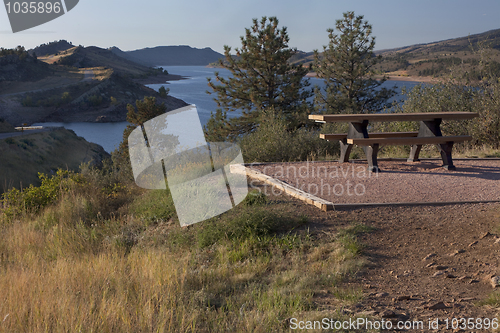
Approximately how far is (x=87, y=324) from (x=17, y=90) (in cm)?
9476

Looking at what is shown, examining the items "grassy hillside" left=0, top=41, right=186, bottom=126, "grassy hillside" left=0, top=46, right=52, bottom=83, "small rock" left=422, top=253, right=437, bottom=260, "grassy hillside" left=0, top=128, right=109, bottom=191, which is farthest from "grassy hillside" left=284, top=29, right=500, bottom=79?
"grassy hillside" left=0, top=46, right=52, bottom=83

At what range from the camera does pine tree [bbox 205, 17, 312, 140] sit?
59.1 ft

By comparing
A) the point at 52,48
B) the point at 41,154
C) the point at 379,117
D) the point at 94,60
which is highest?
the point at 52,48

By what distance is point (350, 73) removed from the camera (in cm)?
2277

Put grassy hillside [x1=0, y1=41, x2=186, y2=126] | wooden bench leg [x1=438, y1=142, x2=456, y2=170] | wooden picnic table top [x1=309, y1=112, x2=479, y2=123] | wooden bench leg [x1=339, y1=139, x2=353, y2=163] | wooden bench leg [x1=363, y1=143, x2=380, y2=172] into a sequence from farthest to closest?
grassy hillside [x1=0, y1=41, x2=186, y2=126] → wooden bench leg [x1=339, y1=139, x2=353, y2=163] → wooden bench leg [x1=438, y1=142, x2=456, y2=170] → wooden bench leg [x1=363, y1=143, x2=380, y2=172] → wooden picnic table top [x1=309, y1=112, x2=479, y2=123]

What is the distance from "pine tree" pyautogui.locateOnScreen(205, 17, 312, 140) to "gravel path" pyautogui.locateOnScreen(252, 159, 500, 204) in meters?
11.7

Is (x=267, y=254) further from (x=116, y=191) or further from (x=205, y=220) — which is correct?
(x=116, y=191)

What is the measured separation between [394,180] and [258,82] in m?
14.0

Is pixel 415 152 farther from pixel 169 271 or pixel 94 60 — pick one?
pixel 94 60

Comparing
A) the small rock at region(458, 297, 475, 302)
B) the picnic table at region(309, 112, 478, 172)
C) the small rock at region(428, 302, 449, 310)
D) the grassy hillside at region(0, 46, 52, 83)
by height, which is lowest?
the small rock at region(458, 297, 475, 302)

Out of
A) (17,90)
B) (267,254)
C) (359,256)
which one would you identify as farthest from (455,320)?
(17,90)

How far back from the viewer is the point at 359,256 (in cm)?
320

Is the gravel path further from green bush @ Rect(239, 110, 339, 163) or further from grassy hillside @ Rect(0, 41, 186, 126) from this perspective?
grassy hillside @ Rect(0, 41, 186, 126)

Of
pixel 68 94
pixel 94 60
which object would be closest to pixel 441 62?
pixel 68 94
